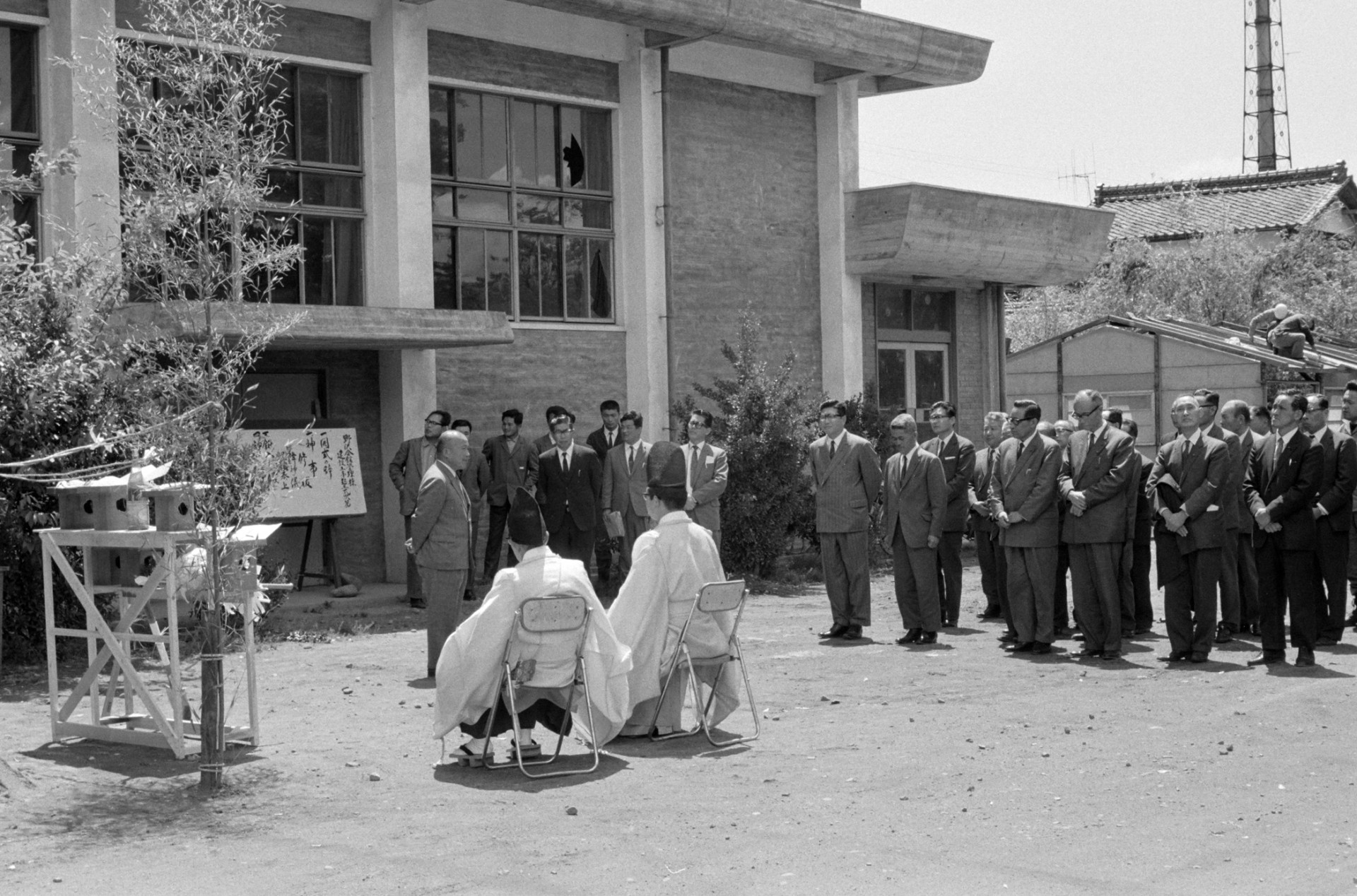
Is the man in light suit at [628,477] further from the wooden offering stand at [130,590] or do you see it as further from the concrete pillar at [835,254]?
the concrete pillar at [835,254]

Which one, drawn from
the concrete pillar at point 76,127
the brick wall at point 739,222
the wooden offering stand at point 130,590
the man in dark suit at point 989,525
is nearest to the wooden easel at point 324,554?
the concrete pillar at point 76,127

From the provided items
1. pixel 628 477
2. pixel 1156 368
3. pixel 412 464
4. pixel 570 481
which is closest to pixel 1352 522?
pixel 628 477

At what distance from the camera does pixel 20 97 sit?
15.8m

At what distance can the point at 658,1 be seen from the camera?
1991cm

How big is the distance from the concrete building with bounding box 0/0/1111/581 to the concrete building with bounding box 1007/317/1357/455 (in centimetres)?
338

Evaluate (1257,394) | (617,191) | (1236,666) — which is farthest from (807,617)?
(1257,394)

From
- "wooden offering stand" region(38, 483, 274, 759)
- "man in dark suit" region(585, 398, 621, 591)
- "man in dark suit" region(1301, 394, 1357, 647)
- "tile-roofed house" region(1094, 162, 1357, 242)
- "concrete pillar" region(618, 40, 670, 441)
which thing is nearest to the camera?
"wooden offering stand" region(38, 483, 274, 759)

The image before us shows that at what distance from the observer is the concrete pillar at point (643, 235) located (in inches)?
836

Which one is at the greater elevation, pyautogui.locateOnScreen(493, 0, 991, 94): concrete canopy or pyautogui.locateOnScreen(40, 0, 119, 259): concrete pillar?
pyautogui.locateOnScreen(493, 0, 991, 94): concrete canopy

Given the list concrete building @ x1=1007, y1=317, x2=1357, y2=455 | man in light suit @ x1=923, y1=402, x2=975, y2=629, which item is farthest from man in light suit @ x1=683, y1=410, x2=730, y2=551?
concrete building @ x1=1007, y1=317, x2=1357, y2=455

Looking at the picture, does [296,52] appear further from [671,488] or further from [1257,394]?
[1257,394]

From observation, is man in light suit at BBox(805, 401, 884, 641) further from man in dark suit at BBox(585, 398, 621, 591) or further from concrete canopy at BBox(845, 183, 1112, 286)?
concrete canopy at BBox(845, 183, 1112, 286)

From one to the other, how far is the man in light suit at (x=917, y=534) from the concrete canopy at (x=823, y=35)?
8.37 metres

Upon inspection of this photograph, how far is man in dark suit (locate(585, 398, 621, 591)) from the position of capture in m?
17.6
